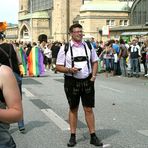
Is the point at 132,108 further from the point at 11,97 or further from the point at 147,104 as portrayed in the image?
the point at 11,97

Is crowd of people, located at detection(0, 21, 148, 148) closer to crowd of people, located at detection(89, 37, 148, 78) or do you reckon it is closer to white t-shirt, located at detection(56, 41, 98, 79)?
white t-shirt, located at detection(56, 41, 98, 79)

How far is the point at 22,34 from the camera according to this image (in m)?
149

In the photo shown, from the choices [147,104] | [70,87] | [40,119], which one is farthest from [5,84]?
[147,104]

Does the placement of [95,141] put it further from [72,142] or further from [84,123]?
[84,123]

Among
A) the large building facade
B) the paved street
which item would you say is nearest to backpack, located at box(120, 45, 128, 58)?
the paved street

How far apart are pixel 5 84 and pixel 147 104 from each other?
968 centimetres

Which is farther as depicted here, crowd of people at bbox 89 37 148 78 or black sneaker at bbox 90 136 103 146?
crowd of people at bbox 89 37 148 78

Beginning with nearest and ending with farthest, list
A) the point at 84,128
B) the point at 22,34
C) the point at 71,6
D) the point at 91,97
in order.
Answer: the point at 91,97 < the point at 84,128 < the point at 71,6 < the point at 22,34

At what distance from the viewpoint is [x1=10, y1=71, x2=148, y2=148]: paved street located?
7738 millimetres

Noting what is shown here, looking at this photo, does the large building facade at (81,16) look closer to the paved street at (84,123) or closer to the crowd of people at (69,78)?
the paved street at (84,123)

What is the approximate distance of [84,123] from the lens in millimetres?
9469

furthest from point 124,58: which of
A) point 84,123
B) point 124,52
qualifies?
point 84,123

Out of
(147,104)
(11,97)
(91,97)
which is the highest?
(11,97)

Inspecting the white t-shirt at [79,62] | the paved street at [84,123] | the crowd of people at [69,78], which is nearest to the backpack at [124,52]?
the paved street at [84,123]
